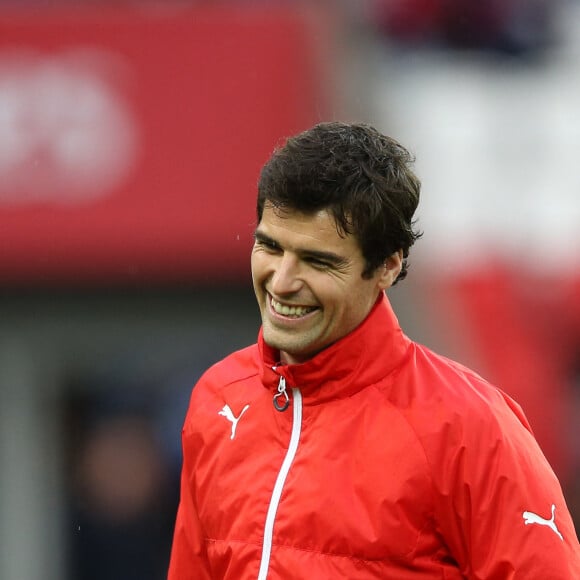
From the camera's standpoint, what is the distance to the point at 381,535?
94.4 inches

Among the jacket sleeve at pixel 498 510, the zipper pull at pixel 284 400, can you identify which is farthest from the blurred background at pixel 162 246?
the jacket sleeve at pixel 498 510

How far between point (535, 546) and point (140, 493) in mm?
4822

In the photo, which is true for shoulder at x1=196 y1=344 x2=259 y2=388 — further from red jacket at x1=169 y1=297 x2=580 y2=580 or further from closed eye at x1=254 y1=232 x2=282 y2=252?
closed eye at x1=254 y1=232 x2=282 y2=252

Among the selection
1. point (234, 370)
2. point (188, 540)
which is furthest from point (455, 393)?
point (188, 540)

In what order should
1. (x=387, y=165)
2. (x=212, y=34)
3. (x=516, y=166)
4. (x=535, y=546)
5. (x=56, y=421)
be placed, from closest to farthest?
(x=535, y=546)
(x=387, y=165)
(x=212, y=34)
(x=56, y=421)
(x=516, y=166)

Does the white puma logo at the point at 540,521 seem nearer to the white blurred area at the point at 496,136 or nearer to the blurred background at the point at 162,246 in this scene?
the blurred background at the point at 162,246

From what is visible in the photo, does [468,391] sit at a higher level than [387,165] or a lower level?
lower

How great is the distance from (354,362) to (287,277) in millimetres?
221

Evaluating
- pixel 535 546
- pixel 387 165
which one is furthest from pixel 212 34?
pixel 535 546

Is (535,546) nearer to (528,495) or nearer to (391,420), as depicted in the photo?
(528,495)

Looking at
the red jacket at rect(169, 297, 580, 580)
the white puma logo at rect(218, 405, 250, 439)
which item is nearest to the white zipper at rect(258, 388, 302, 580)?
the red jacket at rect(169, 297, 580, 580)

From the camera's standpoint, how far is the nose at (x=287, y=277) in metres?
2.46

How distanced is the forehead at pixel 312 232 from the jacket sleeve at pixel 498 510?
0.40 m

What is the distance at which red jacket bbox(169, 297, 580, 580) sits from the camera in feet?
7.76
